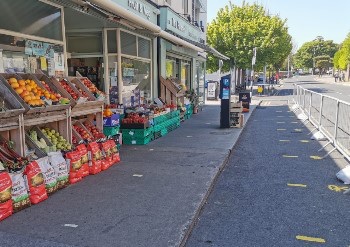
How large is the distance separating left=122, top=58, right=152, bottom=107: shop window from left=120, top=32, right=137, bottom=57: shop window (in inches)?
10.0

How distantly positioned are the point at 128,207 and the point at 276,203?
7.45 feet

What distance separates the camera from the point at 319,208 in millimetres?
4891

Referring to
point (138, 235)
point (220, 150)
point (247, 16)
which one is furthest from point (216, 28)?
point (138, 235)

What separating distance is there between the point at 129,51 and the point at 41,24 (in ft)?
13.2

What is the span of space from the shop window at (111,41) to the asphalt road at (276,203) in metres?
4.80

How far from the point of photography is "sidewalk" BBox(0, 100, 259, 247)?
3770 millimetres

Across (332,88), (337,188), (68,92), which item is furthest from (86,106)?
(332,88)

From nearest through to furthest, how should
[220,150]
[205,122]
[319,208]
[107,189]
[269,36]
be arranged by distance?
[319,208], [107,189], [220,150], [205,122], [269,36]

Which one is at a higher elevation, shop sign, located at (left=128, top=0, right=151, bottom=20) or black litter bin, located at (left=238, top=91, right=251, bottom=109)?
shop sign, located at (left=128, top=0, right=151, bottom=20)

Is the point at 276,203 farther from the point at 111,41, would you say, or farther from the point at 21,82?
the point at 111,41

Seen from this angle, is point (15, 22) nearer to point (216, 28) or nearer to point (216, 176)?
point (216, 176)

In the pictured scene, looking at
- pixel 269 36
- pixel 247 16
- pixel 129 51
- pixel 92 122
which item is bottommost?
pixel 92 122

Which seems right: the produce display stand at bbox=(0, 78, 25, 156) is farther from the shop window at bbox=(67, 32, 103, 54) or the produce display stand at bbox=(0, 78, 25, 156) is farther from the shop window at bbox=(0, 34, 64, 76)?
the shop window at bbox=(67, 32, 103, 54)

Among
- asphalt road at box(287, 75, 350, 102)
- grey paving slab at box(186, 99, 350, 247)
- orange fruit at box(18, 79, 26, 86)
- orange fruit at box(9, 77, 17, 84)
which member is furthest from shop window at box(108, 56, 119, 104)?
asphalt road at box(287, 75, 350, 102)
